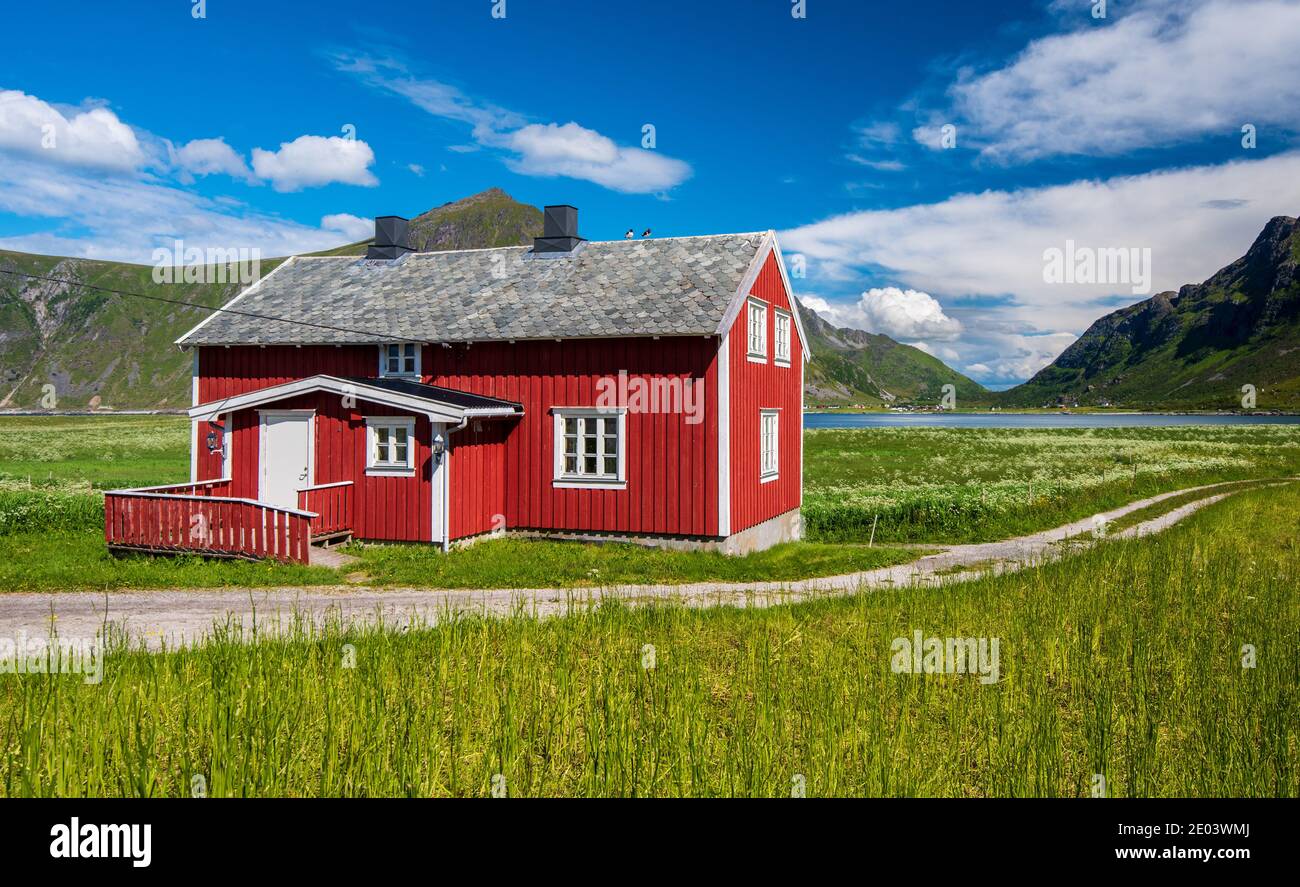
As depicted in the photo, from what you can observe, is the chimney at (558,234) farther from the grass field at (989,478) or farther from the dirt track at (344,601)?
the dirt track at (344,601)

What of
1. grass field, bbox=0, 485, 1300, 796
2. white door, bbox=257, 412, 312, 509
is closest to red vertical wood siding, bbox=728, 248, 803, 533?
grass field, bbox=0, 485, 1300, 796

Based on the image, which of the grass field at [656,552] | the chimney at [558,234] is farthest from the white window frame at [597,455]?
the chimney at [558,234]

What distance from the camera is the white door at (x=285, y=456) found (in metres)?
20.3

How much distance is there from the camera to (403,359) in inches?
877

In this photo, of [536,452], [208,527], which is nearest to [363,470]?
[208,527]

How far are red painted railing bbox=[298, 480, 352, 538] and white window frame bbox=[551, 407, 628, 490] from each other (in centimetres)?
508

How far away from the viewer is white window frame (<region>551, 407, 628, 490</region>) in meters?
20.0

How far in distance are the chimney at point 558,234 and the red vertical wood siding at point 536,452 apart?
499 centimetres

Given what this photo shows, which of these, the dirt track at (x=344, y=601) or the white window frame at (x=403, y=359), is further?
the white window frame at (x=403, y=359)

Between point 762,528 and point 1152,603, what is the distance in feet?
37.9

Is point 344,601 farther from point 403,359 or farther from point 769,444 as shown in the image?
point 769,444
